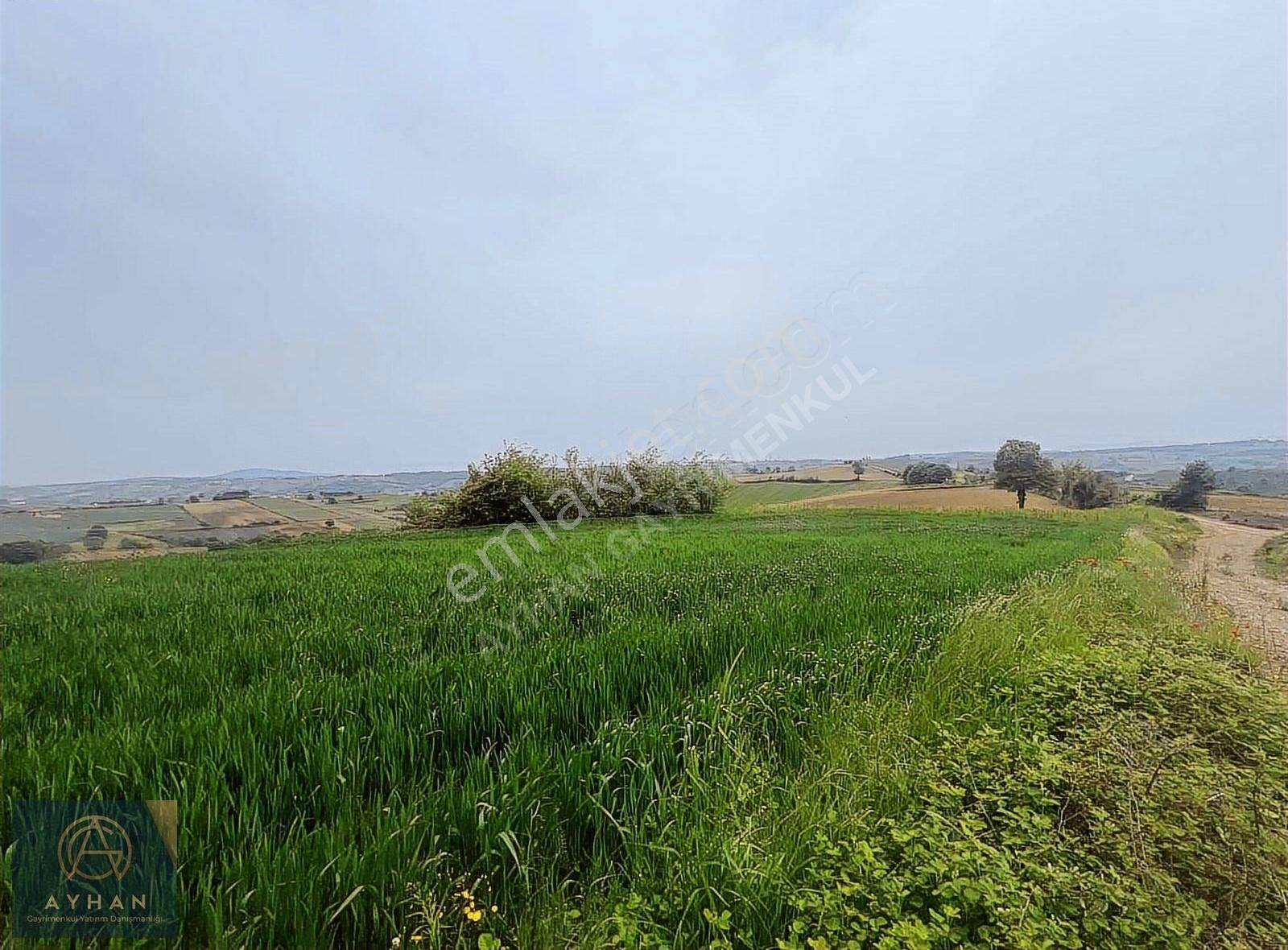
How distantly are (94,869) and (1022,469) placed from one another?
34660 millimetres

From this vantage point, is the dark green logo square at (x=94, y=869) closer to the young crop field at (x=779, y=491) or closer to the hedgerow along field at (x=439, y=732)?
the hedgerow along field at (x=439, y=732)

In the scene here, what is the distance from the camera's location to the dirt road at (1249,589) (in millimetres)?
5805

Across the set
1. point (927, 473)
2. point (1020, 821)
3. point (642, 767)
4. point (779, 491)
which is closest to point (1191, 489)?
point (927, 473)

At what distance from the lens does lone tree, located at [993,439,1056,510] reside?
28.1 m

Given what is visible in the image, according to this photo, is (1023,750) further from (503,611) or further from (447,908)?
(503,611)

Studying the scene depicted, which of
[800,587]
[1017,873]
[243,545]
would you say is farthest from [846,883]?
[243,545]

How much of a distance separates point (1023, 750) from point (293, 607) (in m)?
5.30

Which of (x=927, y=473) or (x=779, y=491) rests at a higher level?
(x=927, y=473)

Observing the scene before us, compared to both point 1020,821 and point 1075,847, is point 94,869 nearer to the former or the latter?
point 1020,821

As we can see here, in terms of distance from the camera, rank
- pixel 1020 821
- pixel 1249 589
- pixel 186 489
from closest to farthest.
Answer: pixel 1020 821
pixel 186 489
pixel 1249 589

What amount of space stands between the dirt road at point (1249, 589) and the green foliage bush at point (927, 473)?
10.3m

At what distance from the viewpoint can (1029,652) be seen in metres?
3.93

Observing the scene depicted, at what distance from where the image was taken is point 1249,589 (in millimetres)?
10312

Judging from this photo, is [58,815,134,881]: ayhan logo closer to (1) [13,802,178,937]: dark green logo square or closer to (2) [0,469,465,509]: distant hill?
(1) [13,802,178,937]: dark green logo square
